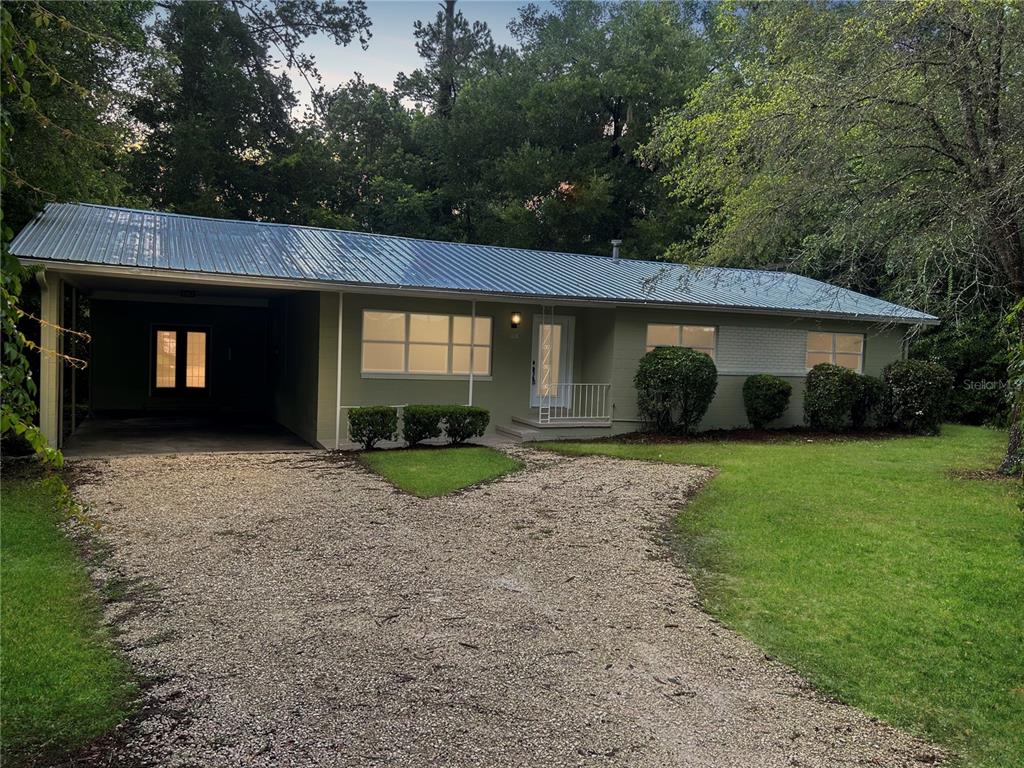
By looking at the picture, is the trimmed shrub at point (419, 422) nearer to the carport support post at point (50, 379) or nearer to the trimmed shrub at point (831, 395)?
the carport support post at point (50, 379)

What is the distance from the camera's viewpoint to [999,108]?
8.52 metres

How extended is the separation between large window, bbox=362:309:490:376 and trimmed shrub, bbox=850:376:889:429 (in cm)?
759

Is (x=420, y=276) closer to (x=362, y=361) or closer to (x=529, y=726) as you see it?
(x=362, y=361)

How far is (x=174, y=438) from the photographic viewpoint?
1232cm

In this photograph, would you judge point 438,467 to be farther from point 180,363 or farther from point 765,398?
point 180,363

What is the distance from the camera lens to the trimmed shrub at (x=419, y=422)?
1143 cm

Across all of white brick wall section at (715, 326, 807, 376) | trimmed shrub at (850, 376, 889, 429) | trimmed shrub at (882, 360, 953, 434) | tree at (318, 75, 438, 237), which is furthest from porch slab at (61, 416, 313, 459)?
tree at (318, 75, 438, 237)

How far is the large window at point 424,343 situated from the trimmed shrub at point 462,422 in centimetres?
127

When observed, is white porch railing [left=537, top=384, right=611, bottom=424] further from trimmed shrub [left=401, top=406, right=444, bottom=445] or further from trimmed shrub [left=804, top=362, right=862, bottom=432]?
trimmed shrub [left=804, top=362, right=862, bottom=432]

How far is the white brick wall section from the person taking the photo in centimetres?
1476

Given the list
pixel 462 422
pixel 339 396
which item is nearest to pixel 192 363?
pixel 339 396

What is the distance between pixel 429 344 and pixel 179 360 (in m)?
7.21

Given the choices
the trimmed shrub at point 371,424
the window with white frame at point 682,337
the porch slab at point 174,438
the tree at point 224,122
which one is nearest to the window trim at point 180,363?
the porch slab at point 174,438

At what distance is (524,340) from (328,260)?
3814mm
